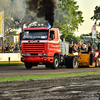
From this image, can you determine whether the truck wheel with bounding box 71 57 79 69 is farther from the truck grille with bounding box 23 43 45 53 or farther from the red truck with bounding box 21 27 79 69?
the truck grille with bounding box 23 43 45 53

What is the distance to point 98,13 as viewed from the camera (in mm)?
55219

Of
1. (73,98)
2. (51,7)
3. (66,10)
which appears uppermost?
(66,10)

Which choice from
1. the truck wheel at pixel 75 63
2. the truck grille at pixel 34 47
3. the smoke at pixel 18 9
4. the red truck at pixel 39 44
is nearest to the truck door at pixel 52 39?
the red truck at pixel 39 44

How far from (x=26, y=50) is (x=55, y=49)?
2.20 m

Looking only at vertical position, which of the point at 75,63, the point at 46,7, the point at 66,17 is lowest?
the point at 75,63

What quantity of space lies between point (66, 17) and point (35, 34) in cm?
3821

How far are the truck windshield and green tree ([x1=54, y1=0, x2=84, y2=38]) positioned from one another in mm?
36657

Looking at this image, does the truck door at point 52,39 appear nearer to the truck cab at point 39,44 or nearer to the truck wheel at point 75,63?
the truck cab at point 39,44

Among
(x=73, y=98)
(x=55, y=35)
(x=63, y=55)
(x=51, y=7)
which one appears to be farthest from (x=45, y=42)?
(x=73, y=98)

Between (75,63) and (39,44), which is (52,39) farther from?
(75,63)

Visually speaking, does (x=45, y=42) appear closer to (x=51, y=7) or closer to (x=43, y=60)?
(x=43, y=60)

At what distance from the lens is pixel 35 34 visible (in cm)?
2355

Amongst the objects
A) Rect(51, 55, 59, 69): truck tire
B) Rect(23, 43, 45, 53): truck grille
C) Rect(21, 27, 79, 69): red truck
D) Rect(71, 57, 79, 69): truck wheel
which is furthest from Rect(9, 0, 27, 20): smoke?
Rect(23, 43, 45, 53): truck grille

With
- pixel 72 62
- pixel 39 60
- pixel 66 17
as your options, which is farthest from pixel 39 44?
pixel 66 17
